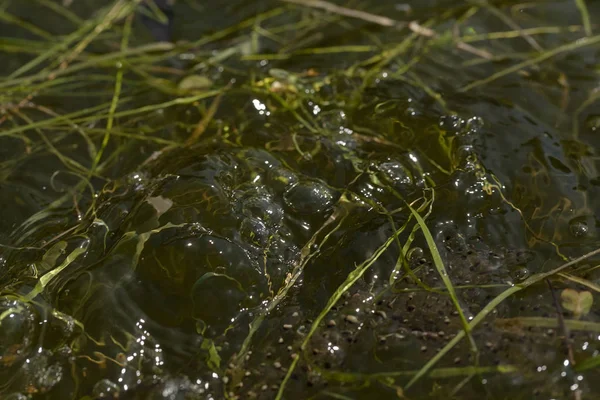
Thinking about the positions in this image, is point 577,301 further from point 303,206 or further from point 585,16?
point 585,16

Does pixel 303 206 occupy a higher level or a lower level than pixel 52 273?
lower

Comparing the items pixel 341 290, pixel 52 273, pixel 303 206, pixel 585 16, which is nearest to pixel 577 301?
pixel 341 290

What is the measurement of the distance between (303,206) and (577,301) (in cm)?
84

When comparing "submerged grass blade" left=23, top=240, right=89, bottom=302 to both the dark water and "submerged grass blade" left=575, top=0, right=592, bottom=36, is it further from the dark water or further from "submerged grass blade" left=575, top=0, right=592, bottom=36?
"submerged grass blade" left=575, top=0, right=592, bottom=36

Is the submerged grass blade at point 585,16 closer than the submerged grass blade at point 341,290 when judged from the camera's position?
No

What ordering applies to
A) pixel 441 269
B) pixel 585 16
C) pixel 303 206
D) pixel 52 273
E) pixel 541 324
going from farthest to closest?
1. pixel 585 16
2. pixel 303 206
3. pixel 52 273
4. pixel 441 269
5. pixel 541 324

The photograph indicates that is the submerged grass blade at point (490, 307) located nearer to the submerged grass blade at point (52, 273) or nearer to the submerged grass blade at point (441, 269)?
the submerged grass blade at point (441, 269)

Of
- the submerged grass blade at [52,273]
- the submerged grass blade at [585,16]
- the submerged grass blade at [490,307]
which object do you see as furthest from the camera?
the submerged grass blade at [585,16]

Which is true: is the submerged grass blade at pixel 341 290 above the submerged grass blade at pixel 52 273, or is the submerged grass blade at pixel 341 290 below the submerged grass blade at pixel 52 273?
below

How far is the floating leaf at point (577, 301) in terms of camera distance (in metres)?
1.51

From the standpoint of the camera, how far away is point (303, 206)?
6.22ft

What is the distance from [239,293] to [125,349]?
0.34m

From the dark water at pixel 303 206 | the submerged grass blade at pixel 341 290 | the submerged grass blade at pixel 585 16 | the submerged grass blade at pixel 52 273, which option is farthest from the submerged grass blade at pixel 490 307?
the submerged grass blade at pixel 585 16

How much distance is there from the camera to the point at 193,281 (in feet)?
5.49
